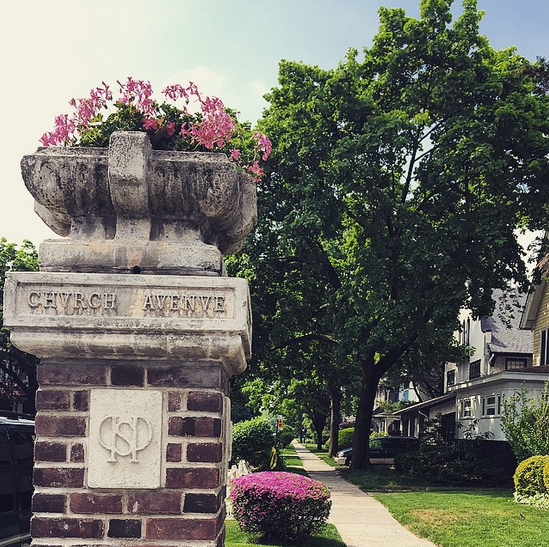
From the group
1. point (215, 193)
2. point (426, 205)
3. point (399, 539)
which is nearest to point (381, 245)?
point (426, 205)

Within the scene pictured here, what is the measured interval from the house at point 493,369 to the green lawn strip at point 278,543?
12.6 meters

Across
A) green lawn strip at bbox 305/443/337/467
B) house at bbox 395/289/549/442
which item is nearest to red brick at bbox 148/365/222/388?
house at bbox 395/289/549/442

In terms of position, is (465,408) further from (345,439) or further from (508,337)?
(345,439)

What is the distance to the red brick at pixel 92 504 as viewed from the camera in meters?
2.72

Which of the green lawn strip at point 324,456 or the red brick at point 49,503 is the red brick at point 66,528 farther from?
the green lawn strip at point 324,456

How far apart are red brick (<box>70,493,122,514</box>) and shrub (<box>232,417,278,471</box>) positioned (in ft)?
53.2

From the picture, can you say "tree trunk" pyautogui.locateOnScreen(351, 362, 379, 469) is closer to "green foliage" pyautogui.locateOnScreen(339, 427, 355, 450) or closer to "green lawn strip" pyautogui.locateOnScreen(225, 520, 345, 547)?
"green lawn strip" pyautogui.locateOnScreen(225, 520, 345, 547)

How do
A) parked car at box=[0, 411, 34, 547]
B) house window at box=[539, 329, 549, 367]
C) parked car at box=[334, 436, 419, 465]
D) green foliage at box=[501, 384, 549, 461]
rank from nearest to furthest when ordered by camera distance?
parked car at box=[0, 411, 34, 547] → green foliage at box=[501, 384, 549, 461] → house window at box=[539, 329, 549, 367] → parked car at box=[334, 436, 419, 465]

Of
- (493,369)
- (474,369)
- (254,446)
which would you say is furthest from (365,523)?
(474,369)

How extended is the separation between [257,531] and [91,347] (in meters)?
9.36

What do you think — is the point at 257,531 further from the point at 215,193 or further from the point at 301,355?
the point at 301,355

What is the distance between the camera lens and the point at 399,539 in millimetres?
12312

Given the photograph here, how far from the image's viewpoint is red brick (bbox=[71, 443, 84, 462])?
2.75 metres

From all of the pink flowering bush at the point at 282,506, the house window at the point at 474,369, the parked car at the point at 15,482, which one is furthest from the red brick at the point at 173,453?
the house window at the point at 474,369
